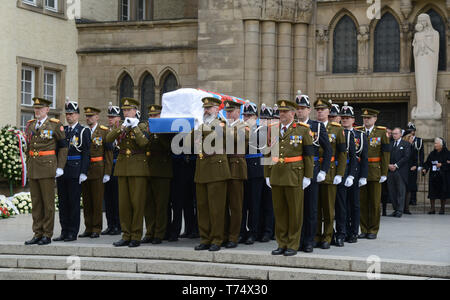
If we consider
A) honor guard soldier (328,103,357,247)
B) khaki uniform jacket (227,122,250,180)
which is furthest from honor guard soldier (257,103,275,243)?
honor guard soldier (328,103,357,247)

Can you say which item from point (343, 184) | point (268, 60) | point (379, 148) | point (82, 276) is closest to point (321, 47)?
point (268, 60)

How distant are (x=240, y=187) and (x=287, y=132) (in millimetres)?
1259

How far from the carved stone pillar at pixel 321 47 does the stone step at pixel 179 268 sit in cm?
1038

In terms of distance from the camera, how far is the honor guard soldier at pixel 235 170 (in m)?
10.3

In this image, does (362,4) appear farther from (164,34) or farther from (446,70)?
(164,34)

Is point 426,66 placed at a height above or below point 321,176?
above

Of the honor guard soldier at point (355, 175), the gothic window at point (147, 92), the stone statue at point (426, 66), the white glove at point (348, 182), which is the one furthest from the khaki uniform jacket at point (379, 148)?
the gothic window at point (147, 92)

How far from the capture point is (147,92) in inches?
811

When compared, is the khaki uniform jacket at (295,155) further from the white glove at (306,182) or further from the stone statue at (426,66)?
the stone statue at (426,66)

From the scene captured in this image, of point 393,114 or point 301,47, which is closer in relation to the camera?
point 301,47

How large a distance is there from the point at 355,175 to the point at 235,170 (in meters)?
1.93

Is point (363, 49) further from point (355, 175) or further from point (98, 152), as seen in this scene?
point (98, 152)

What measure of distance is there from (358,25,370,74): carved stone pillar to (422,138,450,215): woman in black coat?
9.47 feet
